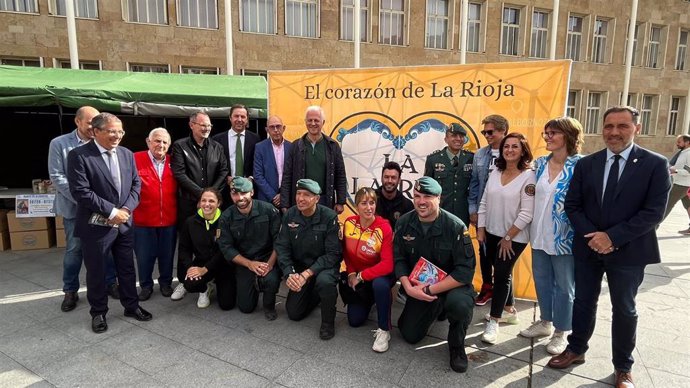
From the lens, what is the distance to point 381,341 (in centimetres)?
301

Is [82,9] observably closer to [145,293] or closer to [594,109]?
[145,293]

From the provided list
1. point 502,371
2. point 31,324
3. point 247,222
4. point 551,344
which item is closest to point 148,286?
point 31,324

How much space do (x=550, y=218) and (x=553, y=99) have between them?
131cm

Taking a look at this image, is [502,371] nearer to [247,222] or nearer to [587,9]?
[247,222]

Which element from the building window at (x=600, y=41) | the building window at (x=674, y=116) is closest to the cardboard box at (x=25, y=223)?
the building window at (x=600, y=41)

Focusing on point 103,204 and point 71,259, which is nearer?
point 103,204

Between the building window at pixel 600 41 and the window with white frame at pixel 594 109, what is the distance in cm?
157

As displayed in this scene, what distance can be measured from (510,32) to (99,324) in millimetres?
18219

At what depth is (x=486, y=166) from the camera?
3400mm

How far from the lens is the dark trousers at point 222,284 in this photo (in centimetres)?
371

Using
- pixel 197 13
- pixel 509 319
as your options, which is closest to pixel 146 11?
pixel 197 13

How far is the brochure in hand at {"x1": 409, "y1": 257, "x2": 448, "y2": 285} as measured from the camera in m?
2.92

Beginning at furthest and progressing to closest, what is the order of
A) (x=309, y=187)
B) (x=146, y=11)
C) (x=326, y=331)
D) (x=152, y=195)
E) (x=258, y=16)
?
(x=258, y=16) < (x=146, y=11) < (x=152, y=195) < (x=309, y=187) < (x=326, y=331)

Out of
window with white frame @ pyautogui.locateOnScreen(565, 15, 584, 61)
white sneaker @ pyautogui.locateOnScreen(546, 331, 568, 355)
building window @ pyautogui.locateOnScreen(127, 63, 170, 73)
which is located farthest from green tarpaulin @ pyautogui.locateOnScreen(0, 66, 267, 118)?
window with white frame @ pyautogui.locateOnScreen(565, 15, 584, 61)
